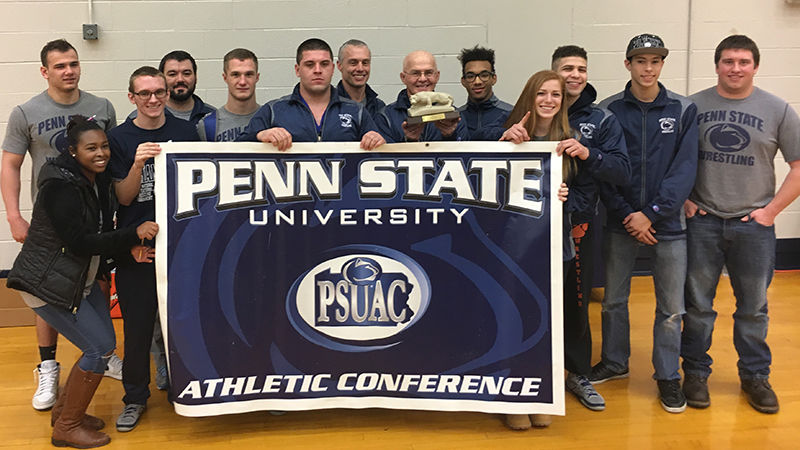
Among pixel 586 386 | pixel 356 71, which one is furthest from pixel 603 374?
pixel 356 71

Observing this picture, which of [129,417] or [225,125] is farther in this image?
[225,125]

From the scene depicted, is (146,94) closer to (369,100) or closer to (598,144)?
(369,100)

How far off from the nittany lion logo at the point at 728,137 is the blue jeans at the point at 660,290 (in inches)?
18.3

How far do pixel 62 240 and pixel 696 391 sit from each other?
290 cm

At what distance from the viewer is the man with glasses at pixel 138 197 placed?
2959mm

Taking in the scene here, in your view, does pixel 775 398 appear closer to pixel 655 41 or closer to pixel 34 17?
pixel 655 41

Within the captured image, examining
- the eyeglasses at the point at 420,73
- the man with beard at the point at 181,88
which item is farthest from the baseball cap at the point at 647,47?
the man with beard at the point at 181,88

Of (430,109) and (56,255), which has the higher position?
(430,109)

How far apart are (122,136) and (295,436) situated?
1503 millimetres

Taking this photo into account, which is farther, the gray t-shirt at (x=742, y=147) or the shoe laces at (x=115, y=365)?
the shoe laces at (x=115, y=365)

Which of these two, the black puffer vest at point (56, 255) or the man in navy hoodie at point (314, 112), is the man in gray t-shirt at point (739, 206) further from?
the black puffer vest at point (56, 255)

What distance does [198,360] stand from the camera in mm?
2898

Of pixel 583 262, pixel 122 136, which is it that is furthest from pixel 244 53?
pixel 583 262

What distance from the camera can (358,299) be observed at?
9.61ft
